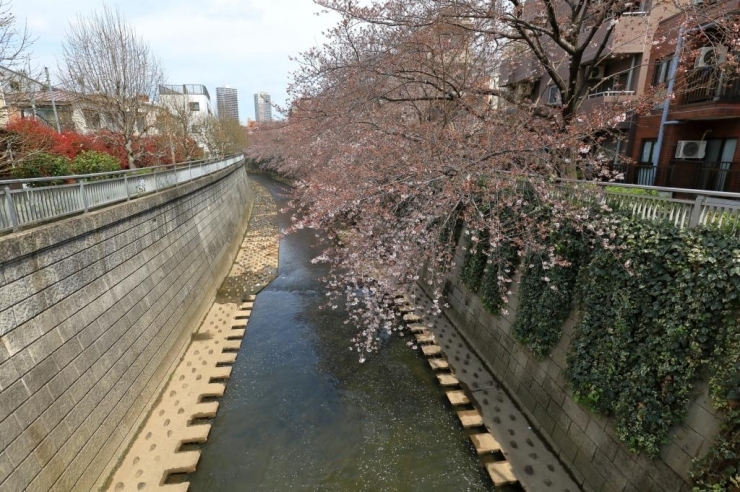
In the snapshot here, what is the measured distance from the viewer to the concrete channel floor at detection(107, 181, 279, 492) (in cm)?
696

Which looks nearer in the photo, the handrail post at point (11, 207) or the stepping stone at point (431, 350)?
the handrail post at point (11, 207)

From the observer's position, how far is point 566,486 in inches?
266

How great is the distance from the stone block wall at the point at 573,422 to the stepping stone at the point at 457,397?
1.36 metres

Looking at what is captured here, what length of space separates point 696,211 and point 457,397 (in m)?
6.51

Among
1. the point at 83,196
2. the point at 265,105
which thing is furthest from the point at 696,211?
the point at 265,105

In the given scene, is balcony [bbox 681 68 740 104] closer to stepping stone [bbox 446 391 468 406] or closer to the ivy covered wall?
the ivy covered wall

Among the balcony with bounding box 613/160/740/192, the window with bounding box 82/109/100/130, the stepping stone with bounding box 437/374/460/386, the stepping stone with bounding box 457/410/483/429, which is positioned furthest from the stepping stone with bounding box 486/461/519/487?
the window with bounding box 82/109/100/130

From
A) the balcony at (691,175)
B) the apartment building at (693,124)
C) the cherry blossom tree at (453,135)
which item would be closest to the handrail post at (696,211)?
the cherry blossom tree at (453,135)

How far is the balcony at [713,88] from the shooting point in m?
11.2

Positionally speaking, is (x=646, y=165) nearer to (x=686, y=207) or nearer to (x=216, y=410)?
(x=686, y=207)

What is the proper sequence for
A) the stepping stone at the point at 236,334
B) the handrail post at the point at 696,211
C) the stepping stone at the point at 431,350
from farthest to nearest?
the stepping stone at the point at 236,334 < the stepping stone at the point at 431,350 < the handrail post at the point at 696,211

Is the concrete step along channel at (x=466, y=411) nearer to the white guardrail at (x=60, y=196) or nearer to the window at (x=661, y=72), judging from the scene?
the white guardrail at (x=60, y=196)

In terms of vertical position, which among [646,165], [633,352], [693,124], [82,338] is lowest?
[82,338]

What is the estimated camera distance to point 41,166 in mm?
12102
